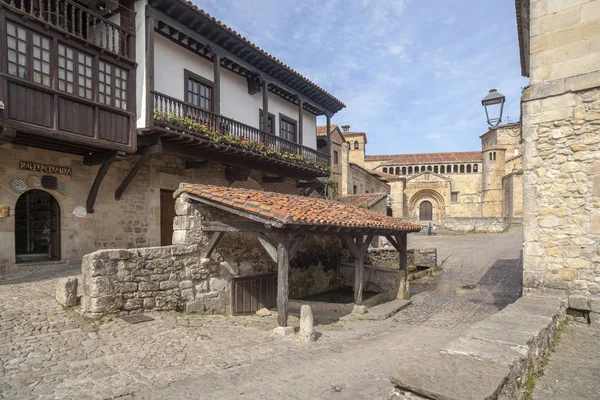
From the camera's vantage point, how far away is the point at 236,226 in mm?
6996

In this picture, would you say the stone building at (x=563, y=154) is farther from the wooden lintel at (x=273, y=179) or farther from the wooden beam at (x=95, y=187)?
the wooden lintel at (x=273, y=179)

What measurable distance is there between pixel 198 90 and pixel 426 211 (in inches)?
1590

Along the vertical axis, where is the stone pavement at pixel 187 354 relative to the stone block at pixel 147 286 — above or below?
below

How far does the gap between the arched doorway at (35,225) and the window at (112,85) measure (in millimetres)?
2830

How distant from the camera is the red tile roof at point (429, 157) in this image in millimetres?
49594

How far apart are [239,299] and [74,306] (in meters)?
3.13

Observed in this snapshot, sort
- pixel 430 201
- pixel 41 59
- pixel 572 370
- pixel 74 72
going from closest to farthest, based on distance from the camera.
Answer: pixel 572 370
pixel 41 59
pixel 74 72
pixel 430 201

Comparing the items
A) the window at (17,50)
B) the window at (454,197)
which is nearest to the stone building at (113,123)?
the window at (17,50)

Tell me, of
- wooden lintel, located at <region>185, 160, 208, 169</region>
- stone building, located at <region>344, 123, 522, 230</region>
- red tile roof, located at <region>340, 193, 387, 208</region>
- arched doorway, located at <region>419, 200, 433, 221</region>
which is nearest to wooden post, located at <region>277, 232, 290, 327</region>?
wooden lintel, located at <region>185, 160, 208, 169</region>

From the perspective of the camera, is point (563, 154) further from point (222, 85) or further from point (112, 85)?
point (222, 85)

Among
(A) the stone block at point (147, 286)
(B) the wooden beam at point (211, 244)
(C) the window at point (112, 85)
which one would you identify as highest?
(C) the window at point (112, 85)

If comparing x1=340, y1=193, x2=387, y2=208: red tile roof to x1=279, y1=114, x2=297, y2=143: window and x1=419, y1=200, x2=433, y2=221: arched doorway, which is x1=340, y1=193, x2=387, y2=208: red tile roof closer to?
x1=279, y1=114, x2=297, y2=143: window

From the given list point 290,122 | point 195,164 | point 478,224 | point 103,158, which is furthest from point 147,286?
point 478,224

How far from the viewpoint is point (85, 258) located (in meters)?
5.96
